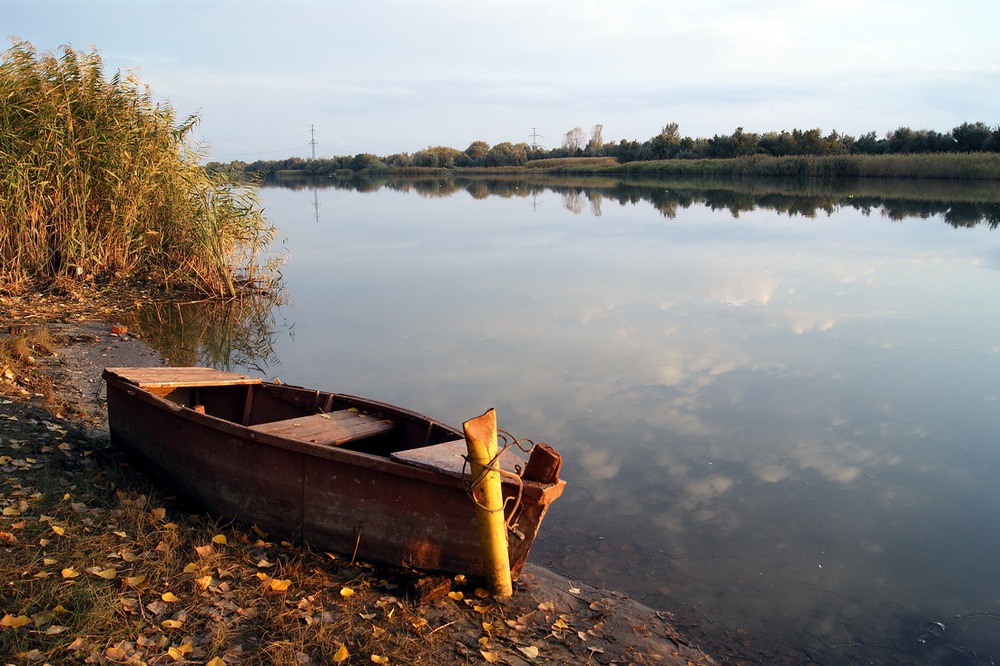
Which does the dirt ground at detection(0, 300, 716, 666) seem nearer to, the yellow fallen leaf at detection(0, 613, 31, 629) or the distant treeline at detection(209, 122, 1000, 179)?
the yellow fallen leaf at detection(0, 613, 31, 629)

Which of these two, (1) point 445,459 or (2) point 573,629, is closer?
(2) point 573,629

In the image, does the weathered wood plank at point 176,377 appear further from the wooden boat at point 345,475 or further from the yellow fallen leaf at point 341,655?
the yellow fallen leaf at point 341,655

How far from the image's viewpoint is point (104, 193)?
1234 cm

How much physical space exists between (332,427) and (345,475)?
2.80ft

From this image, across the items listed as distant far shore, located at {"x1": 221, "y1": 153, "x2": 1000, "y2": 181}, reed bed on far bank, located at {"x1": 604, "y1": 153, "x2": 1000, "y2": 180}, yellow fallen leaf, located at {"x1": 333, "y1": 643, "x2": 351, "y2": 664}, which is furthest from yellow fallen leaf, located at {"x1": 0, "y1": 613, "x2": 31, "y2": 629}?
reed bed on far bank, located at {"x1": 604, "y1": 153, "x2": 1000, "y2": 180}

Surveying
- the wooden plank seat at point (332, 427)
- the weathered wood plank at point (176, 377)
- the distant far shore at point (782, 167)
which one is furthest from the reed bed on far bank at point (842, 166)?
the weathered wood plank at point (176, 377)

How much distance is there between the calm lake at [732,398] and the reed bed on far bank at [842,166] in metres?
27.4

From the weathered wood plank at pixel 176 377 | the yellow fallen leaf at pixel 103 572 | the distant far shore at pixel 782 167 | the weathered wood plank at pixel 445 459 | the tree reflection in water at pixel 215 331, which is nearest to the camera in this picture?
the yellow fallen leaf at pixel 103 572

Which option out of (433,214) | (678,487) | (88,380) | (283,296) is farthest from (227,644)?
(433,214)

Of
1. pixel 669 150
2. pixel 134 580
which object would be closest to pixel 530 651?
pixel 134 580

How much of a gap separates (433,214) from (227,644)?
31.5 m

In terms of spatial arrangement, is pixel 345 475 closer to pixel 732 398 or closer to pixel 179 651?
pixel 179 651

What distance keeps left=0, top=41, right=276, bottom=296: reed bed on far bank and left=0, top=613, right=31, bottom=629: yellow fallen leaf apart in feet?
30.1

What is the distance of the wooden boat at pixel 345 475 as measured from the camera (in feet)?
15.1
